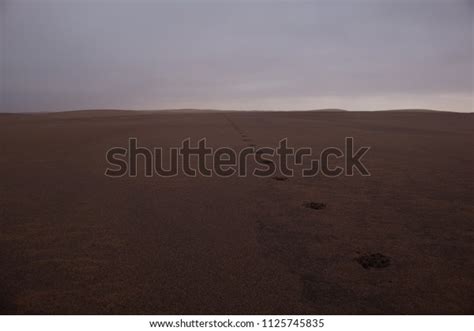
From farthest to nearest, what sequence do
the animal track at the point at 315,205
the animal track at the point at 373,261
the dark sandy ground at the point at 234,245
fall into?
1. the animal track at the point at 315,205
2. the animal track at the point at 373,261
3. the dark sandy ground at the point at 234,245

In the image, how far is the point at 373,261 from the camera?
2908mm

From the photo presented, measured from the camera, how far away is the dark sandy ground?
2387 millimetres

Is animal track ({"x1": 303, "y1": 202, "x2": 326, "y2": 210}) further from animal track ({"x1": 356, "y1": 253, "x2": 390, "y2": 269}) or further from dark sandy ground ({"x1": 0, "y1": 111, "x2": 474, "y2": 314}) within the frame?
animal track ({"x1": 356, "y1": 253, "x2": 390, "y2": 269})

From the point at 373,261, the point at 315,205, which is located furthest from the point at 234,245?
the point at 315,205

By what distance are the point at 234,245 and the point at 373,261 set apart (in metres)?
1.12

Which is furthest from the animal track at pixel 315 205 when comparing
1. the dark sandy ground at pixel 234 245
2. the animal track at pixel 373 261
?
the animal track at pixel 373 261

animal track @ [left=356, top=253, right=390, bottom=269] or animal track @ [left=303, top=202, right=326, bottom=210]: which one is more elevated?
animal track @ [left=303, top=202, right=326, bottom=210]

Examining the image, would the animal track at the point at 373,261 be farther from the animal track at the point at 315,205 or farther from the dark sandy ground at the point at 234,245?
the animal track at the point at 315,205

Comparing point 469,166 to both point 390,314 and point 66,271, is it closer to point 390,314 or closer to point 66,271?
point 390,314

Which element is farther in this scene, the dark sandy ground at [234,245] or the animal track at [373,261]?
the animal track at [373,261]

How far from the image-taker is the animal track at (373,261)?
9.36 feet

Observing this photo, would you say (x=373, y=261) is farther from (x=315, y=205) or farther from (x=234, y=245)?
(x=315, y=205)

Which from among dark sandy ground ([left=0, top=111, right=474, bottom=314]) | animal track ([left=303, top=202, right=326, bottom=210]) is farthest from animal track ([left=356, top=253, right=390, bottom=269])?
animal track ([left=303, top=202, right=326, bottom=210])

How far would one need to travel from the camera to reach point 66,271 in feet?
8.90
